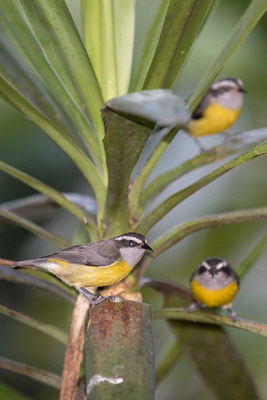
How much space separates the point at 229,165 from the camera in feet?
3.91

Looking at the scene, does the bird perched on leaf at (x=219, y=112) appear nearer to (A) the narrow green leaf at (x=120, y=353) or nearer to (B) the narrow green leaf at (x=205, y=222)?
(B) the narrow green leaf at (x=205, y=222)

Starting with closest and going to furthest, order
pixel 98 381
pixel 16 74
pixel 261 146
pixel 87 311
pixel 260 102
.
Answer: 1. pixel 98 381
2. pixel 261 146
3. pixel 87 311
4. pixel 16 74
5. pixel 260 102

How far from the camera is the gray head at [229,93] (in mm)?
2790

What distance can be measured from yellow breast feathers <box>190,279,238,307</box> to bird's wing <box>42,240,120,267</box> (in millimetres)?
838

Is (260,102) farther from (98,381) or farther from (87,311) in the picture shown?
(98,381)

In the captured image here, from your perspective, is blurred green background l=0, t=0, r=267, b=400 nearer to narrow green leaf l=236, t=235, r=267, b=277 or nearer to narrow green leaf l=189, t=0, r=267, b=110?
narrow green leaf l=236, t=235, r=267, b=277

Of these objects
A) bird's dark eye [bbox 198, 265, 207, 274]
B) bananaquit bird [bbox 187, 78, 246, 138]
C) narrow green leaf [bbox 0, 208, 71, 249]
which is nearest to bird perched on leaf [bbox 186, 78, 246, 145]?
bananaquit bird [bbox 187, 78, 246, 138]

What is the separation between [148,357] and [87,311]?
299 millimetres

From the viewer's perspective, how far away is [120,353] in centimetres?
103

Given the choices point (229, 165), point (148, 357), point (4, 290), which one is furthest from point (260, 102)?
point (148, 357)

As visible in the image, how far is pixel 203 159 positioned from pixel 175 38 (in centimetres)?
38

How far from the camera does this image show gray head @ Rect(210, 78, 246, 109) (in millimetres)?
2790

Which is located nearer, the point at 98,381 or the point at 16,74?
the point at 98,381

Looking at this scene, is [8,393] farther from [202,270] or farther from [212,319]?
[202,270]
